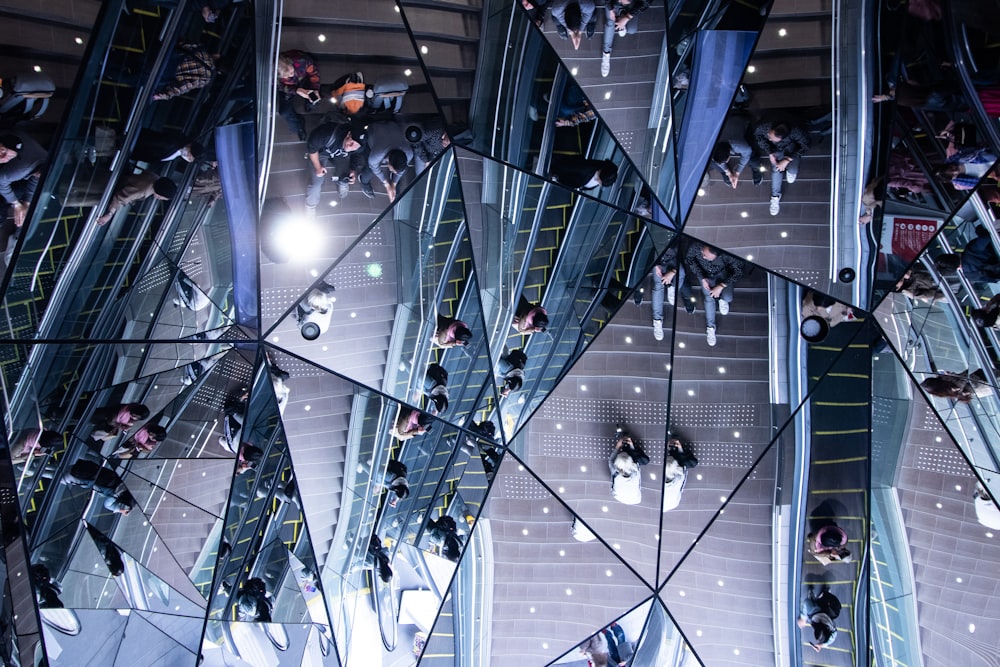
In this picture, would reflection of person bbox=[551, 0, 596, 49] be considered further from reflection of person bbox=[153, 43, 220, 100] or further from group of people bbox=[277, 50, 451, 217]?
reflection of person bbox=[153, 43, 220, 100]

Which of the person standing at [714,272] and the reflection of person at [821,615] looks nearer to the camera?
the person standing at [714,272]

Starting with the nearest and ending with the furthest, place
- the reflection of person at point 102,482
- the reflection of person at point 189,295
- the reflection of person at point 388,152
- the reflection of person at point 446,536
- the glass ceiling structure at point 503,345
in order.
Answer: the glass ceiling structure at point 503,345, the reflection of person at point 388,152, the reflection of person at point 189,295, the reflection of person at point 102,482, the reflection of person at point 446,536

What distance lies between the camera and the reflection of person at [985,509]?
965 centimetres

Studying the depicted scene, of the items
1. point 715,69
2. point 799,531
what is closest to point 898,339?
point 799,531

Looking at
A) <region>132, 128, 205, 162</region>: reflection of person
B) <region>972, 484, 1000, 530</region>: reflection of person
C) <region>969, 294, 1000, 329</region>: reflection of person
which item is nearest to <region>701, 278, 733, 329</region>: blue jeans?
<region>969, 294, 1000, 329</region>: reflection of person

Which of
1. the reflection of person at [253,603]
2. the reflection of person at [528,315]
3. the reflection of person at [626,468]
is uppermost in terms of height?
the reflection of person at [528,315]

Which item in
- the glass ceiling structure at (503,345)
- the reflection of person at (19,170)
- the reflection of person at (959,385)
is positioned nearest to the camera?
the reflection of person at (19,170)

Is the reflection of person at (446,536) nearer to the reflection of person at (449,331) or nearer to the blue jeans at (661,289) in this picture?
the reflection of person at (449,331)

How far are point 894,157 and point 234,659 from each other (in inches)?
315

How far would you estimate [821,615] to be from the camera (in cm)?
1016

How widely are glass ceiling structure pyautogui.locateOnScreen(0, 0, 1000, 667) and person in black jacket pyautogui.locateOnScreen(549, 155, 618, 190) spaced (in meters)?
0.03

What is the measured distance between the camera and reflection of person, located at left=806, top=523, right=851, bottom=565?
32.9 ft

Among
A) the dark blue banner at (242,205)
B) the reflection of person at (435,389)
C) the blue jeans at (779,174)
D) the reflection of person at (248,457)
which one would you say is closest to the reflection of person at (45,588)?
the reflection of person at (248,457)

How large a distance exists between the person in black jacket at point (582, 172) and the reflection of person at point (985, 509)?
177 inches
